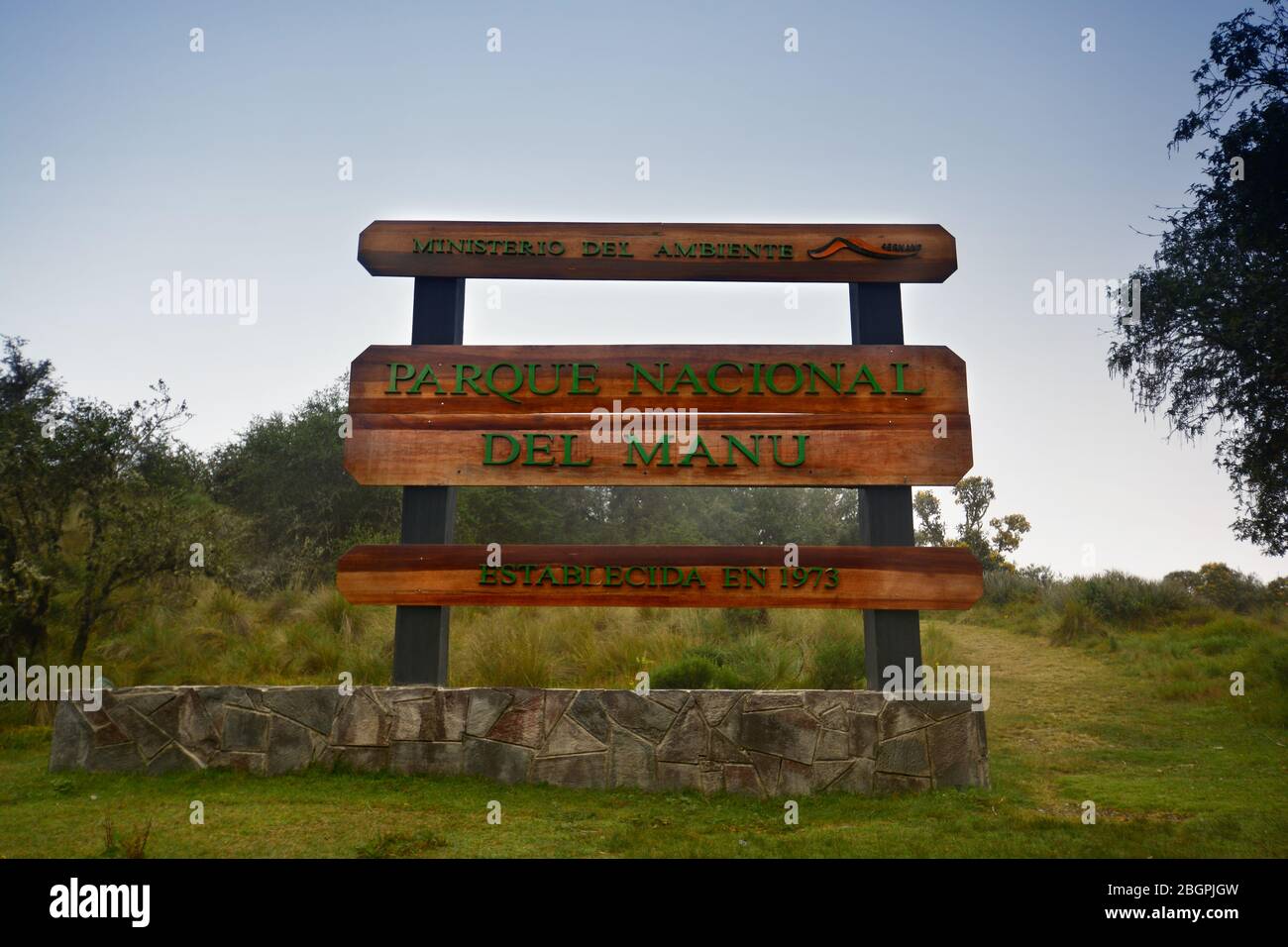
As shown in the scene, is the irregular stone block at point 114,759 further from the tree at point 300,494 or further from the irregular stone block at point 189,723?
the tree at point 300,494

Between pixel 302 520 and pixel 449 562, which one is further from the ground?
pixel 302 520

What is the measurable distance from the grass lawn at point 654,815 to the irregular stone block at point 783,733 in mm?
406

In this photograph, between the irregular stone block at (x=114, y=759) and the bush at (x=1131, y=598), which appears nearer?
the irregular stone block at (x=114, y=759)

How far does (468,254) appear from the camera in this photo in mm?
7762

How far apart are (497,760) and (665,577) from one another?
2197 mm

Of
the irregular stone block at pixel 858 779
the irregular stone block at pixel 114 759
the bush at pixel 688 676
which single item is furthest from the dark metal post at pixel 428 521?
the irregular stone block at pixel 858 779

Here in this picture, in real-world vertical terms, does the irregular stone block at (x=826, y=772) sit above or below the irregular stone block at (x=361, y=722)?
below

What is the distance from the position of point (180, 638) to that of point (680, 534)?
15.8 meters

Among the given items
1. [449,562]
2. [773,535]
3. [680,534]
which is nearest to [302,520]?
[680,534]

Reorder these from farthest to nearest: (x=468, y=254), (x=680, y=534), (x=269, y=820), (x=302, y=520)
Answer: (x=680, y=534) < (x=302, y=520) < (x=468, y=254) < (x=269, y=820)

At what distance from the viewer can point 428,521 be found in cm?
739

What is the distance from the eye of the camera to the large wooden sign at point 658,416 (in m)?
7.25

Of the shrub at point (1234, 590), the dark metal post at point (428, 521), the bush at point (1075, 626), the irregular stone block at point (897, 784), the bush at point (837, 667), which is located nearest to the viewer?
the irregular stone block at point (897, 784)
